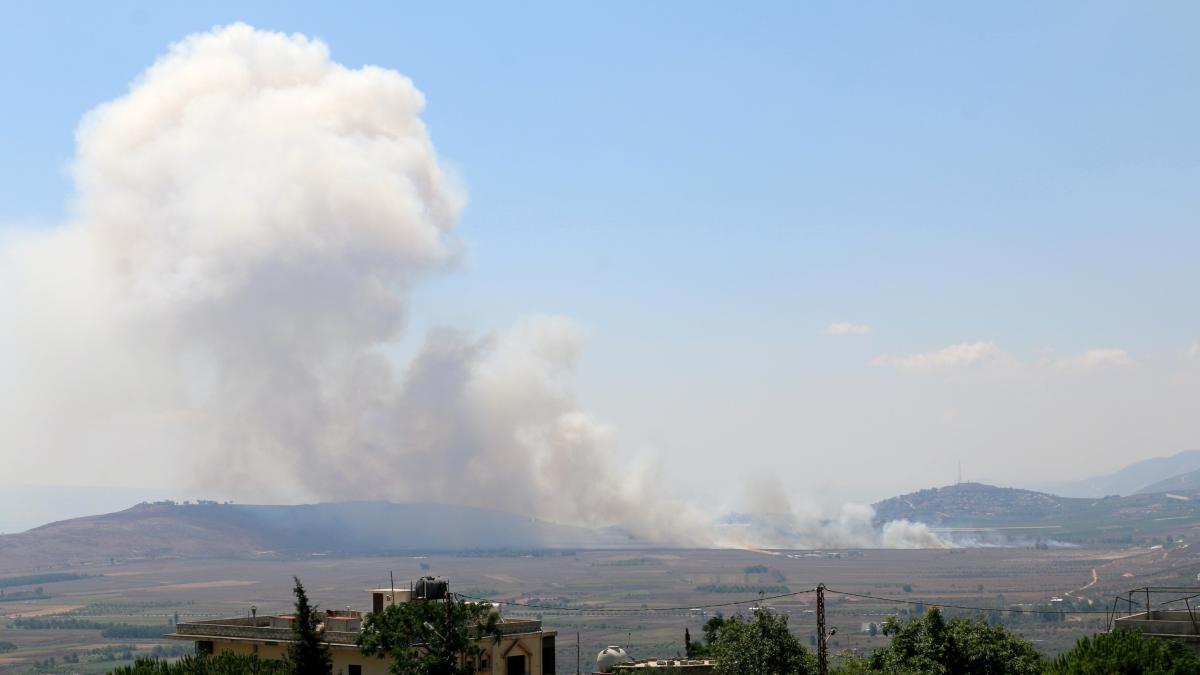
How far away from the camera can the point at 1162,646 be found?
78.7 meters

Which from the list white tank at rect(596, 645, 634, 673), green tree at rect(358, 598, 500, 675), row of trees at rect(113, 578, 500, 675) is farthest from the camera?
white tank at rect(596, 645, 634, 673)

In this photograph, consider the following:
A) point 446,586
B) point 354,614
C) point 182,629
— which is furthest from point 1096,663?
point 182,629

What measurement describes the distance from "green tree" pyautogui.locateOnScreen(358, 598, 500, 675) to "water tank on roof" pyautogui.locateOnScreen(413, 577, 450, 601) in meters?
17.4

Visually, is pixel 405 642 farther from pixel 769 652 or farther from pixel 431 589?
pixel 769 652

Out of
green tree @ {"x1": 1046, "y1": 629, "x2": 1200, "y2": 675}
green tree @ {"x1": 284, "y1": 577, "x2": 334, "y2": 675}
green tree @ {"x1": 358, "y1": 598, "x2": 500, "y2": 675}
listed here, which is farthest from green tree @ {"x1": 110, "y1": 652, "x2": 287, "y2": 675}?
green tree @ {"x1": 1046, "y1": 629, "x2": 1200, "y2": 675}

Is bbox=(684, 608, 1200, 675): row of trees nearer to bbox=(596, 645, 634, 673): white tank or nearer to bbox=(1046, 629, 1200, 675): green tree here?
bbox=(1046, 629, 1200, 675): green tree

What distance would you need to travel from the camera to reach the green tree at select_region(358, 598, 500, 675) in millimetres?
85688

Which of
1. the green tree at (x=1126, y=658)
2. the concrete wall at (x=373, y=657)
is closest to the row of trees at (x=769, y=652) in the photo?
the green tree at (x=1126, y=658)

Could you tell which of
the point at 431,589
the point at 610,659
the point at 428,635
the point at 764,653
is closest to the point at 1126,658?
the point at 764,653

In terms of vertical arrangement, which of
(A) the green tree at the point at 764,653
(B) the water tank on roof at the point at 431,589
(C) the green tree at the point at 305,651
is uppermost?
(B) the water tank on roof at the point at 431,589

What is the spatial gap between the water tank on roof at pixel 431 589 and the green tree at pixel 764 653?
22064 mm

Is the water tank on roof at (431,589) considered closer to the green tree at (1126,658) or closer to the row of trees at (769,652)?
the row of trees at (769,652)

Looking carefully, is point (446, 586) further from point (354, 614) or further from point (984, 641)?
point (984, 641)

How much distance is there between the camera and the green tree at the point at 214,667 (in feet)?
297
